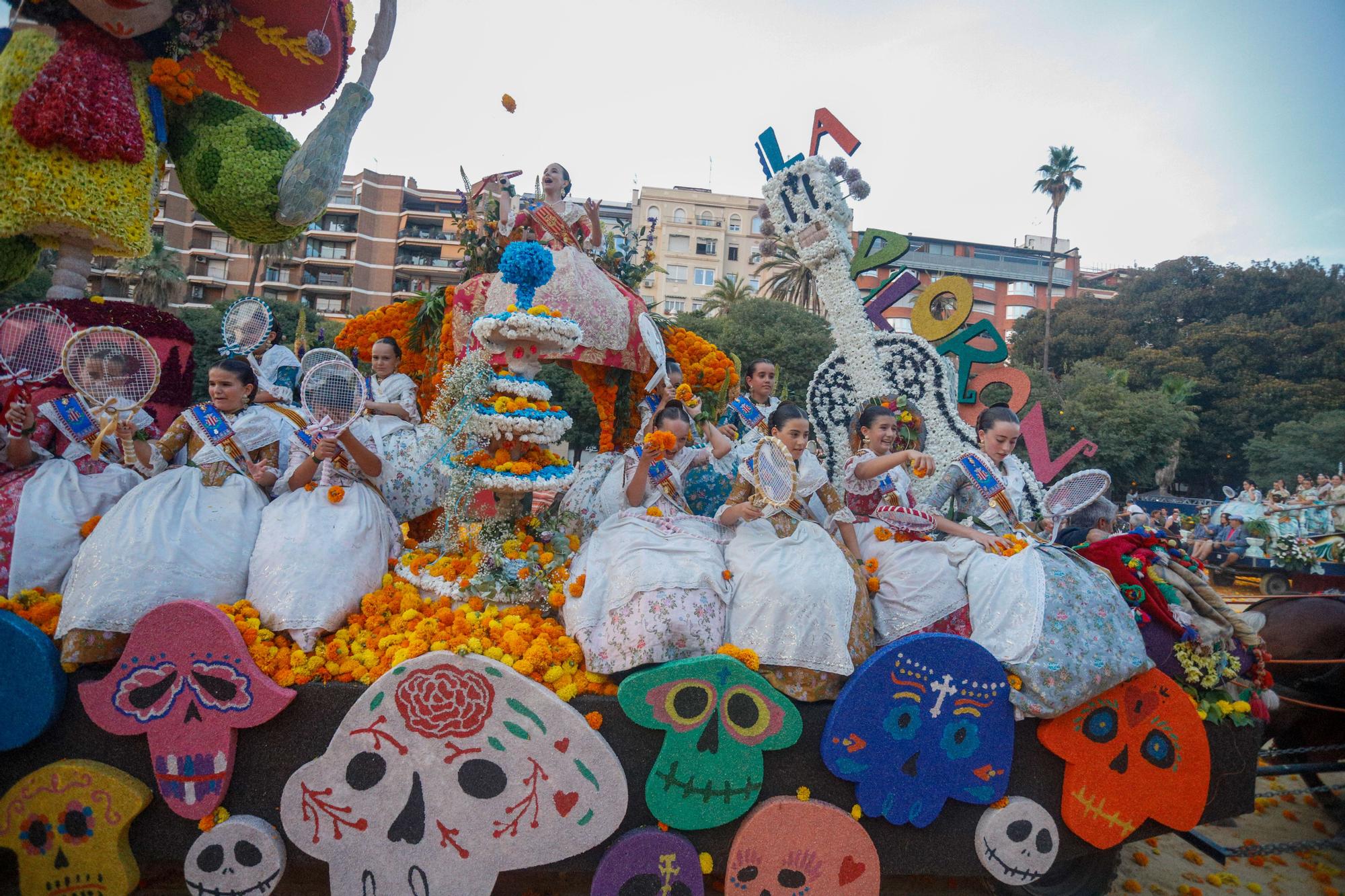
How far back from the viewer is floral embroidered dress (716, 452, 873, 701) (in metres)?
3.21

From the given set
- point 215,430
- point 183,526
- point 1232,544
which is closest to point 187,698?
point 183,526

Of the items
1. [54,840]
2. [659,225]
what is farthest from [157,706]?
[659,225]

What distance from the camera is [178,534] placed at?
327 cm

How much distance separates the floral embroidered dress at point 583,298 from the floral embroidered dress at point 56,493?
7.36ft

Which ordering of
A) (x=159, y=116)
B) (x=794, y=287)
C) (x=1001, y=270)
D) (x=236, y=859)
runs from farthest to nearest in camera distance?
(x=1001, y=270) → (x=794, y=287) → (x=159, y=116) → (x=236, y=859)

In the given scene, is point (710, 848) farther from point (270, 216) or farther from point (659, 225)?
point (659, 225)

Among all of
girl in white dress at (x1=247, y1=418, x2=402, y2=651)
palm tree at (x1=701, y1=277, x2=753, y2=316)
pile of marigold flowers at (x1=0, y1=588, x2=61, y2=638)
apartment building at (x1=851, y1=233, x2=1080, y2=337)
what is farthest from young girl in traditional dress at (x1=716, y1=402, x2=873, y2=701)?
apartment building at (x1=851, y1=233, x2=1080, y2=337)

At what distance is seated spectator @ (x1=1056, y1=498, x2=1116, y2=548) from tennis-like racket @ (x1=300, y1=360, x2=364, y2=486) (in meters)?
4.25

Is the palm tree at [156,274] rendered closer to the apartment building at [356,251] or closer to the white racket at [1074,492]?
the apartment building at [356,251]

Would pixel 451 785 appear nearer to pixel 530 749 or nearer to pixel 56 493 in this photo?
pixel 530 749

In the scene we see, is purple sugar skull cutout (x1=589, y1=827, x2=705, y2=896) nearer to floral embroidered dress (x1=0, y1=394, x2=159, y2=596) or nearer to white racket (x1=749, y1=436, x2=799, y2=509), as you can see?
white racket (x1=749, y1=436, x2=799, y2=509)

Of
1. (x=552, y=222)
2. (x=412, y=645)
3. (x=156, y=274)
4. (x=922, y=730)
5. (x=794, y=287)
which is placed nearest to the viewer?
(x=412, y=645)

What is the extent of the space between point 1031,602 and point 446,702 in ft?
9.08

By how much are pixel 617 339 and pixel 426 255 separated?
4613cm
